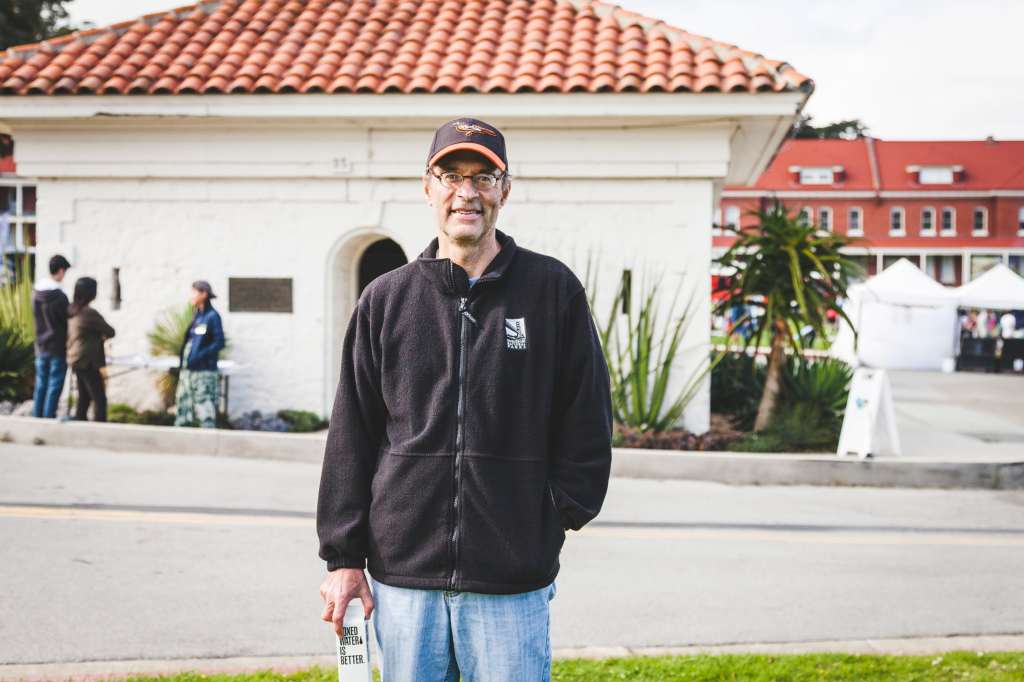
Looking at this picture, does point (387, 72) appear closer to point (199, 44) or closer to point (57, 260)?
point (199, 44)

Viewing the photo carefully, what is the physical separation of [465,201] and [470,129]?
21 cm

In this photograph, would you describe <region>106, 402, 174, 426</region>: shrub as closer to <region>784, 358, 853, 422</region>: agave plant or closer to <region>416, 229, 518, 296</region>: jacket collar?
<region>784, 358, 853, 422</region>: agave plant

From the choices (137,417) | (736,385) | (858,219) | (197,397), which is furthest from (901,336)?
(858,219)

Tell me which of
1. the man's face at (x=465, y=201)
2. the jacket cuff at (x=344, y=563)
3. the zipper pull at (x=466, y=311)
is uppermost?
the man's face at (x=465, y=201)

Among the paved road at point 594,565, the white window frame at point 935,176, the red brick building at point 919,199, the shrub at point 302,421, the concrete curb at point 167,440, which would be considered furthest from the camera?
the white window frame at point 935,176

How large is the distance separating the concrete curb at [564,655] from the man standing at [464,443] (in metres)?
2.09

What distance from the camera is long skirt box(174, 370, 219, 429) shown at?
1095cm

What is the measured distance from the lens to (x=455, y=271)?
2607 mm

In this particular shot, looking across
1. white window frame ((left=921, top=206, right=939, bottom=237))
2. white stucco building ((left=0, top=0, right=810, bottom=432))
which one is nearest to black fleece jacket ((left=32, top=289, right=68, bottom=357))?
white stucco building ((left=0, top=0, right=810, bottom=432))

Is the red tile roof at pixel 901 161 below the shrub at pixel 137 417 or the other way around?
the other way around

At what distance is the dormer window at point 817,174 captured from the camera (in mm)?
61750

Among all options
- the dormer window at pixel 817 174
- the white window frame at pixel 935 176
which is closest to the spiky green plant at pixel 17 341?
the dormer window at pixel 817 174

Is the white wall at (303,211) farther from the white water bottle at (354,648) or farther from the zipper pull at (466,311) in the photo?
the white water bottle at (354,648)

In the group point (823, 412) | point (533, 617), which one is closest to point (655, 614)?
point (533, 617)
